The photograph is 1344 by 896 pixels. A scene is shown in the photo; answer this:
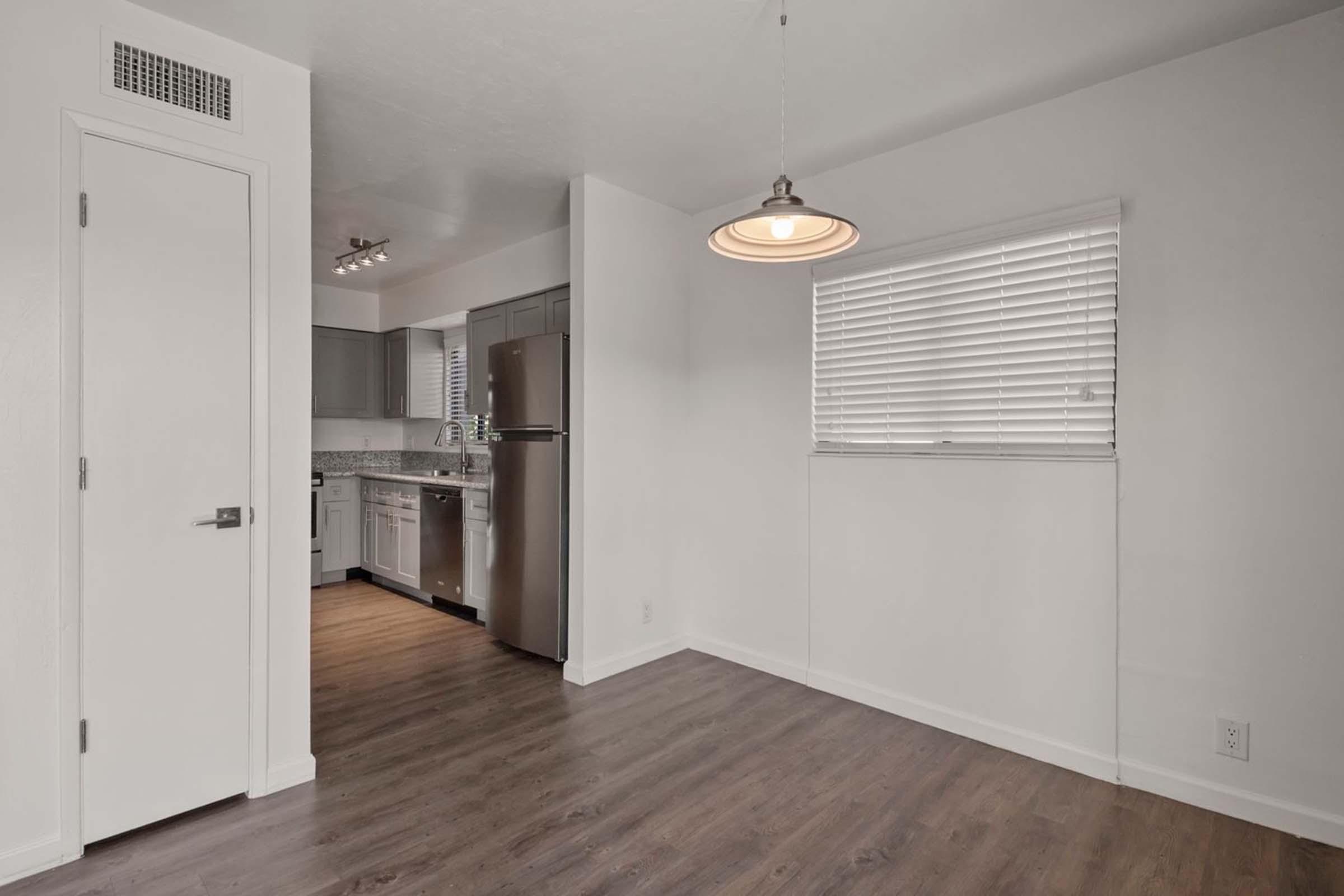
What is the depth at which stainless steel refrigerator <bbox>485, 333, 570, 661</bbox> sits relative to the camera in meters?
3.88

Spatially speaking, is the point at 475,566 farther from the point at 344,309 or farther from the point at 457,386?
the point at 344,309

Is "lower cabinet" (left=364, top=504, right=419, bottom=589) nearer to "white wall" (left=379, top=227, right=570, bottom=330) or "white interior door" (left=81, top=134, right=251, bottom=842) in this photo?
"white wall" (left=379, top=227, right=570, bottom=330)

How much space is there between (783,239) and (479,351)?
364 cm

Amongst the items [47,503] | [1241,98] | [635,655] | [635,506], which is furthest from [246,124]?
[1241,98]

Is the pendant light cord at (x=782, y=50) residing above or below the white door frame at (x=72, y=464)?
above

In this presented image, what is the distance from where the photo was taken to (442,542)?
5.12 meters

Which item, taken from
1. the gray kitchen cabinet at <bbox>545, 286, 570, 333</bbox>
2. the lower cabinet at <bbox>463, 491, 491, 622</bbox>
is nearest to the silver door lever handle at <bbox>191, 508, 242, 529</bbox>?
the lower cabinet at <bbox>463, 491, 491, 622</bbox>

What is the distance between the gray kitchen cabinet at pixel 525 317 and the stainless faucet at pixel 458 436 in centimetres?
153

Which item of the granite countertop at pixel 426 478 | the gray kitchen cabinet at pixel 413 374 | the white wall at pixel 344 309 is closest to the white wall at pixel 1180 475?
the granite countertop at pixel 426 478

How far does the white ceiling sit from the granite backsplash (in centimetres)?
284

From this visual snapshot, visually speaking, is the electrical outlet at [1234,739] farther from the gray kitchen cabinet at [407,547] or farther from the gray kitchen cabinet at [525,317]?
the gray kitchen cabinet at [407,547]

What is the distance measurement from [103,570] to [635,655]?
8.32ft

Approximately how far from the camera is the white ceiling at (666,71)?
89.4 inches

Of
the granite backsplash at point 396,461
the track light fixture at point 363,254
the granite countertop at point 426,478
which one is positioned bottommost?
the granite countertop at point 426,478
